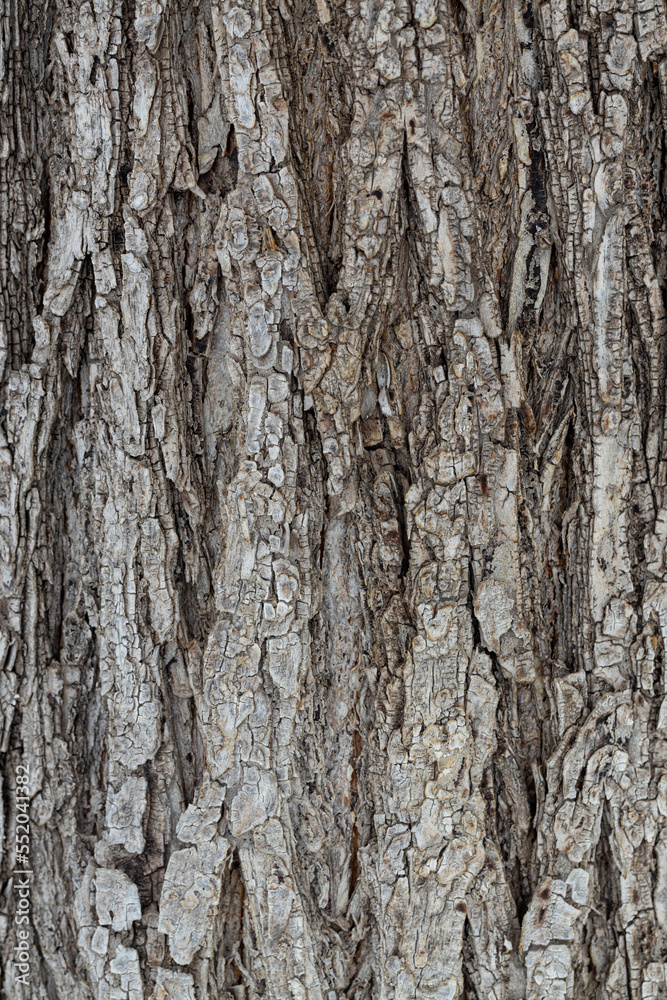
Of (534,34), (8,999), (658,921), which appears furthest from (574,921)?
(534,34)

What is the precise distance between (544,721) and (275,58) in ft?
3.76

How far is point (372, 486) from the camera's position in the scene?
1.19 m

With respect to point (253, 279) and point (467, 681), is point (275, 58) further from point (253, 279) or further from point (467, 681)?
point (467, 681)

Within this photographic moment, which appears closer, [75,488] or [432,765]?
[432,765]

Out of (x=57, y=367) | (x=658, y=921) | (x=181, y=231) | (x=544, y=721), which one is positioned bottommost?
(x=658, y=921)

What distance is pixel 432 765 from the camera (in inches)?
45.4

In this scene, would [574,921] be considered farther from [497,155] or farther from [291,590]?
[497,155]

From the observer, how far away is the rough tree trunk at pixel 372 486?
1.13m

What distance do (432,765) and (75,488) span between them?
0.77 m

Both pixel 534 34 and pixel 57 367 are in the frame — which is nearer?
pixel 534 34

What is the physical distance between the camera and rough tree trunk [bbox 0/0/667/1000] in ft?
3.71

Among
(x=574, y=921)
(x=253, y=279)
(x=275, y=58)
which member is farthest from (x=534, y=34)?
(x=574, y=921)

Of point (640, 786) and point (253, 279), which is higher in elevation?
point (253, 279)

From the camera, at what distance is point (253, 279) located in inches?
45.3
